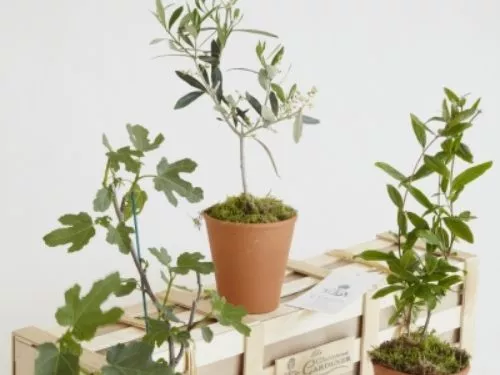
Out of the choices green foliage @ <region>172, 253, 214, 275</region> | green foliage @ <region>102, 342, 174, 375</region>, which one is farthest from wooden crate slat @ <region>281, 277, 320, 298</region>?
green foliage @ <region>102, 342, 174, 375</region>

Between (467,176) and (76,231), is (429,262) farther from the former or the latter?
(76,231)

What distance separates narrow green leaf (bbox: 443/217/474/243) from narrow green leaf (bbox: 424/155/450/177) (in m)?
0.09

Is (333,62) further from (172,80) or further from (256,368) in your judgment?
(256,368)

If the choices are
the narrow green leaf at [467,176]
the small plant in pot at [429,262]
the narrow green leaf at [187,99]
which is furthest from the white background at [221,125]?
the narrow green leaf at [467,176]

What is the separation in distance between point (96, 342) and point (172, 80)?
1065 millimetres

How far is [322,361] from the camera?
1978mm

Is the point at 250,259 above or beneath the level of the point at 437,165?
beneath

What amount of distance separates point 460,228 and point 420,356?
260 millimetres

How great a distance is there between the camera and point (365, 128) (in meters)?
3.06

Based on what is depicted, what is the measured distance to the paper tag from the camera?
76.0 inches

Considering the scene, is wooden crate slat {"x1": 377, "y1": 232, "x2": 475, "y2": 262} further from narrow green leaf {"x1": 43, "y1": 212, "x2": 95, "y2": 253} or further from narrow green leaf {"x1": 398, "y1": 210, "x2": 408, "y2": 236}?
narrow green leaf {"x1": 43, "y1": 212, "x2": 95, "y2": 253}

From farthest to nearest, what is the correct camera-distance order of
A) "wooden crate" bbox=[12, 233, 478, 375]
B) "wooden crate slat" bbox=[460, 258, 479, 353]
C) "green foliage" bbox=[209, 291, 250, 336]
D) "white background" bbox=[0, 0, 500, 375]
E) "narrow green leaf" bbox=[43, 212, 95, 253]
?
"white background" bbox=[0, 0, 500, 375] → "wooden crate slat" bbox=[460, 258, 479, 353] → "wooden crate" bbox=[12, 233, 478, 375] → "green foliage" bbox=[209, 291, 250, 336] → "narrow green leaf" bbox=[43, 212, 95, 253]

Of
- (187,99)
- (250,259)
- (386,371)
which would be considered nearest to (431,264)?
(386,371)

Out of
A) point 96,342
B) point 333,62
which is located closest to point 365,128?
point 333,62
